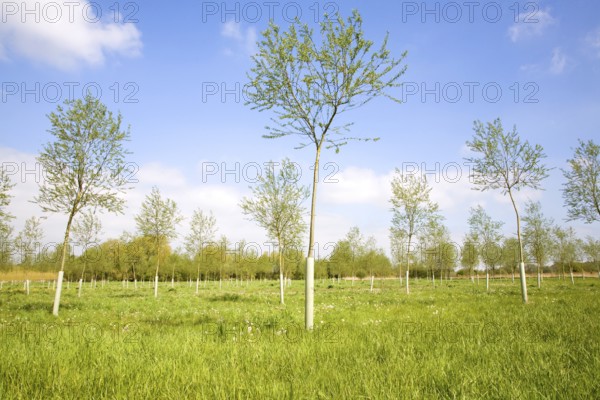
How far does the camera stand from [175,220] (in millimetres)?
32094

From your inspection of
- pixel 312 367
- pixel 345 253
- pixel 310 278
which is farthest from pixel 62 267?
pixel 345 253

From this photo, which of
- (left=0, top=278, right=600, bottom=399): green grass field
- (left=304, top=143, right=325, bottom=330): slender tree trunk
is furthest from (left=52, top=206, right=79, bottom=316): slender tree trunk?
(left=304, top=143, right=325, bottom=330): slender tree trunk

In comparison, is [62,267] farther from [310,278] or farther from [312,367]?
[312,367]

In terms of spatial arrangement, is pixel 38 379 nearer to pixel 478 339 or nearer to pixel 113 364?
pixel 113 364

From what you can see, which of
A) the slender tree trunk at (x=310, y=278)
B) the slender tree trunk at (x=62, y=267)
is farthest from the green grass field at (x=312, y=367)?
the slender tree trunk at (x=62, y=267)

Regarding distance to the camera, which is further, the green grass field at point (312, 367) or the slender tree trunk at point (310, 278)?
the slender tree trunk at point (310, 278)

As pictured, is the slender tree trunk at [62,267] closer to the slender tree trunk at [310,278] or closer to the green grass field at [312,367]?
the green grass field at [312,367]

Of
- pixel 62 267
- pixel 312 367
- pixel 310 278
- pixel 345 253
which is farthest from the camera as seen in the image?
pixel 345 253

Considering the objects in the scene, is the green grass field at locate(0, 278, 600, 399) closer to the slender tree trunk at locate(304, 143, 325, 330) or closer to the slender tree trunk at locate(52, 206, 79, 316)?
the slender tree trunk at locate(304, 143, 325, 330)

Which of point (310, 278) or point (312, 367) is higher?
point (310, 278)

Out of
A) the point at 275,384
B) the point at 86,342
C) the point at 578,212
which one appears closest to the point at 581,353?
the point at 275,384

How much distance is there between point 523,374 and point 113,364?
545 centimetres

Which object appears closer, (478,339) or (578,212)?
(478,339)

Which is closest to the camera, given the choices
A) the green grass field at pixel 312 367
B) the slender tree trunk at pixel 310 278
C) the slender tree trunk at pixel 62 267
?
the green grass field at pixel 312 367
